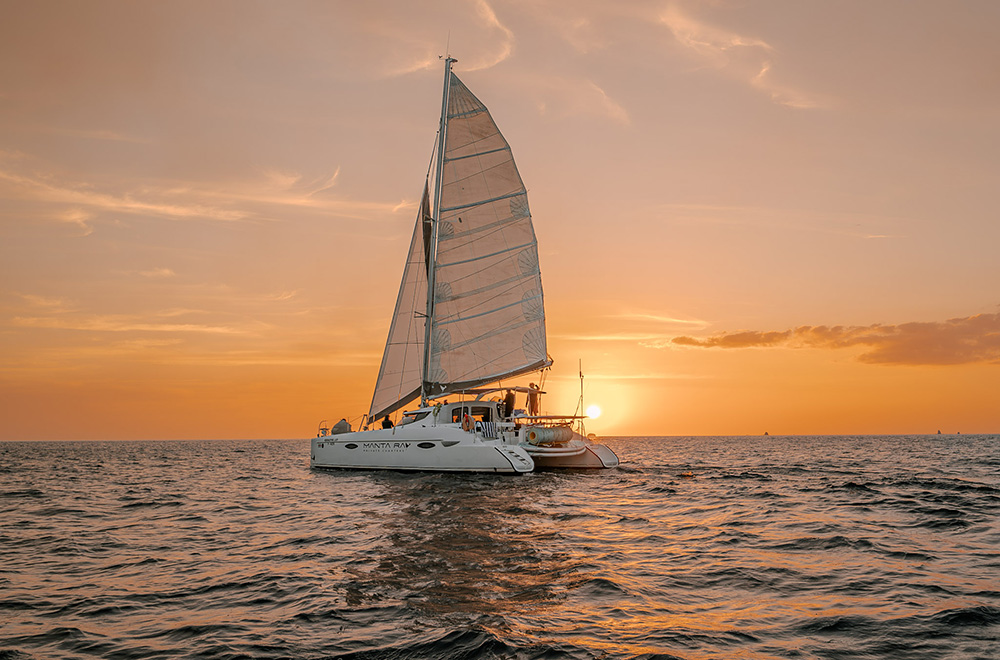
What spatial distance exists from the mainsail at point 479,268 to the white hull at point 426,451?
13.0 feet

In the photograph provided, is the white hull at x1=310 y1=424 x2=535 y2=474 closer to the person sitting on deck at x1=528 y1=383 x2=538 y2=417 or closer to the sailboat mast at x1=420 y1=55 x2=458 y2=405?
the sailboat mast at x1=420 y1=55 x2=458 y2=405

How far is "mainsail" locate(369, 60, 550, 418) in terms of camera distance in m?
38.3

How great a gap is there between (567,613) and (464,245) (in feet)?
98.6

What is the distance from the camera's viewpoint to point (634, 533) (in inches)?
689

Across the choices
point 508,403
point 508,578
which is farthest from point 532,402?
point 508,578

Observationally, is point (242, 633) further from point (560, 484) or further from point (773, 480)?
point (773, 480)

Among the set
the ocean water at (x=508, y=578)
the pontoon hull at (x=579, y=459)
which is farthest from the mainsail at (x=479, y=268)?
→ the ocean water at (x=508, y=578)

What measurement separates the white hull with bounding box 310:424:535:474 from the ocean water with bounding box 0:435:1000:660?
6.58m

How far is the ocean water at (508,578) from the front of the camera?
28.8 feet

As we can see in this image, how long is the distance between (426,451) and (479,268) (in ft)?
34.9

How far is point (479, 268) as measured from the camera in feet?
126

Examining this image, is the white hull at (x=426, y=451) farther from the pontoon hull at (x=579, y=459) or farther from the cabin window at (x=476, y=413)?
the pontoon hull at (x=579, y=459)

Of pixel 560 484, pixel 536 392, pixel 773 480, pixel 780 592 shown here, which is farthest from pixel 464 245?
pixel 780 592

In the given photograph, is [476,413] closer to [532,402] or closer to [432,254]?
[532,402]
